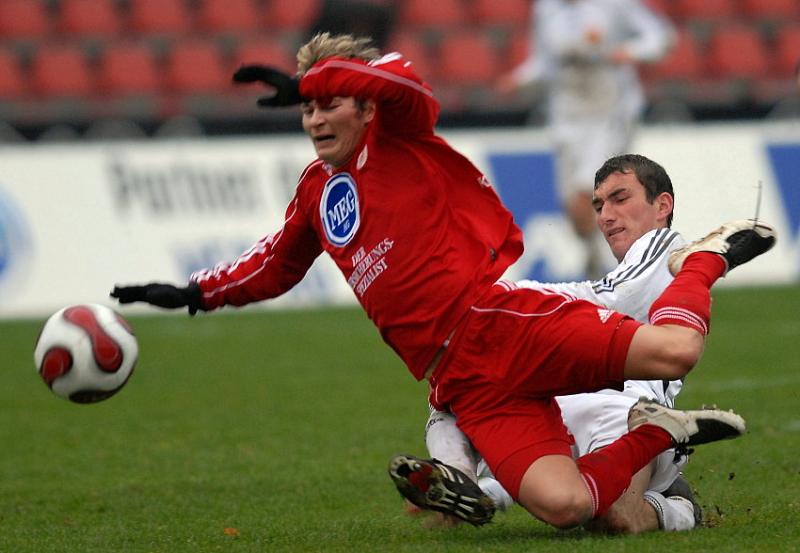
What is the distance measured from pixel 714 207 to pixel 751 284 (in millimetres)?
925

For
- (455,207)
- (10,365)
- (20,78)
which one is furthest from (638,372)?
(20,78)

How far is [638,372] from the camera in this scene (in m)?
4.42

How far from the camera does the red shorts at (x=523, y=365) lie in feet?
14.6

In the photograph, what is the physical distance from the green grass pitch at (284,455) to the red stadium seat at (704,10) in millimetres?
7319

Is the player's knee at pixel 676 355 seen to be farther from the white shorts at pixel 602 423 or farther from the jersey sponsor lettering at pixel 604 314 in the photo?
the white shorts at pixel 602 423

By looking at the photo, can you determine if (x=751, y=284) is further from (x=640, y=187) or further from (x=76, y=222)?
(x=640, y=187)

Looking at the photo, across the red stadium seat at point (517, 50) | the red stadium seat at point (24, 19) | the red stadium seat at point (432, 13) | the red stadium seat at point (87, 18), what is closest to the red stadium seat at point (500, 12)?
the red stadium seat at point (432, 13)

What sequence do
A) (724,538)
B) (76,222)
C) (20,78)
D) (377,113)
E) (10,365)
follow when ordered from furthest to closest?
(20,78), (76,222), (10,365), (377,113), (724,538)

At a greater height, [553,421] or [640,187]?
[640,187]

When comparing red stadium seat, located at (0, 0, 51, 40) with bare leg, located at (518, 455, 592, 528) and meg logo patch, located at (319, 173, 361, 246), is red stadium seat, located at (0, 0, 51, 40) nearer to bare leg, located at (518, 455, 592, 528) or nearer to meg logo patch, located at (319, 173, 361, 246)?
meg logo patch, located at (319, 173, 361, 246)

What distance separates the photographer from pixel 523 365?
4.56m

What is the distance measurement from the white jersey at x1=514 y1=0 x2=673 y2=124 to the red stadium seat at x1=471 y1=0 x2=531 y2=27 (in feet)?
17.9

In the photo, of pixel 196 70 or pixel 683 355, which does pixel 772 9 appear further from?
pixel 683 355

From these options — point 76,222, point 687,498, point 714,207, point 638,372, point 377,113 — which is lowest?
point 76,222
